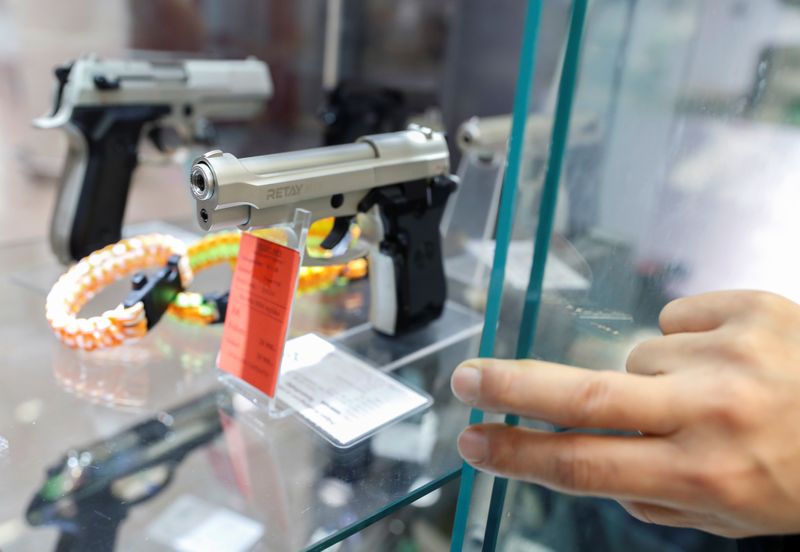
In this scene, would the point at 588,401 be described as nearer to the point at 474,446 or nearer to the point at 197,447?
the point at 474,446

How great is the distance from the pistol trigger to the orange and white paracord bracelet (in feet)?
0.74

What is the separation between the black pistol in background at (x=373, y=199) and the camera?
0.61 meters

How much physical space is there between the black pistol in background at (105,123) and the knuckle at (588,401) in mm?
987

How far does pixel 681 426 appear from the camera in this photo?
1.00 feet

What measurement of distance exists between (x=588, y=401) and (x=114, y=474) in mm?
507

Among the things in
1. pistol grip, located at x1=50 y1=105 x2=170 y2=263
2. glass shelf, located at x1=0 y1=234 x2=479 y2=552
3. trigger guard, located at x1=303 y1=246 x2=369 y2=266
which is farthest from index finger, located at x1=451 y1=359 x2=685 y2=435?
pistol grip, located at x1=50 y1=105 x2=170 y2=263

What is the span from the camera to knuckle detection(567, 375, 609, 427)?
0.31 metres

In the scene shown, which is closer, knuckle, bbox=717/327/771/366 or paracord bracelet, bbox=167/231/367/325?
knuckle, bbox=717/327/771/366

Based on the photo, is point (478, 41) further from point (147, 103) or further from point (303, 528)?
point (303, 528)

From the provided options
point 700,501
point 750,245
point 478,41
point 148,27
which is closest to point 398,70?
point 478,41

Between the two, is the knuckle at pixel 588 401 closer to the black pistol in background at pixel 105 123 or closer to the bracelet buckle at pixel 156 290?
the bracelet buckle at pixel 156 290

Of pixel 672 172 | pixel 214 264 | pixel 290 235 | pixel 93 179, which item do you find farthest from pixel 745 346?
pixel 93 179

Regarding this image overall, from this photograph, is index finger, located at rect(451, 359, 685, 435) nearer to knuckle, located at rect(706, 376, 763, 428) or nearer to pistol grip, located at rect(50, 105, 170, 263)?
knuckle, located at rect(706, 376, 763, 428)

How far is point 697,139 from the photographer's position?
588 millimetres
